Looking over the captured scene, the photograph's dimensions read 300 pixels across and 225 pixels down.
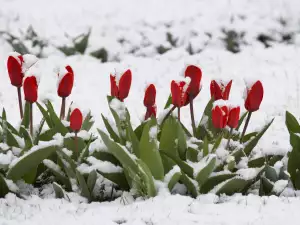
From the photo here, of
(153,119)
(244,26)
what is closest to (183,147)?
(153,119)

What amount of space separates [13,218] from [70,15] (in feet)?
22.4

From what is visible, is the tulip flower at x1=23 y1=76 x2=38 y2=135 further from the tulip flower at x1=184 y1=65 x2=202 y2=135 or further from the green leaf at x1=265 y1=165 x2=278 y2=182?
the green leaf at x1=265 y1=165 x2=278 y2=182

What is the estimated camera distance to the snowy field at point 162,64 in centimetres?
246

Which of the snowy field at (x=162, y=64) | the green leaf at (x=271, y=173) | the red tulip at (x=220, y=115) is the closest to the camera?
the snowy field at (x=162, y=64)

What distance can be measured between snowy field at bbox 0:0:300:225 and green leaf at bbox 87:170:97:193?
120 millimetres

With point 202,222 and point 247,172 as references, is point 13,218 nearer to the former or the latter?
point 202,222

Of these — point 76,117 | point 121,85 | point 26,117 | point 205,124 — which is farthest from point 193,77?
point 26,117

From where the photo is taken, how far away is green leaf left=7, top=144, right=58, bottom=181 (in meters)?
2.62

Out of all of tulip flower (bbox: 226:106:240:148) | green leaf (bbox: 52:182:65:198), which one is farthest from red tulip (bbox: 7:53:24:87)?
tulip flower (bbox: 226:106:240:148)

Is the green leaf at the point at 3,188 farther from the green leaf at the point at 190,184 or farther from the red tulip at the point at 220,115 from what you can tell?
the red tulip at the point at 220,115

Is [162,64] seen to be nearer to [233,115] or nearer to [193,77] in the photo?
[193,77]

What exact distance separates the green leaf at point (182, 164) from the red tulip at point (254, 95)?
428 millimetres

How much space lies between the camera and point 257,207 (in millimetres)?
2490

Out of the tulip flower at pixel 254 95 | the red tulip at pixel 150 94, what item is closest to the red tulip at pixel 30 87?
the red tulip at pixel 150 94
